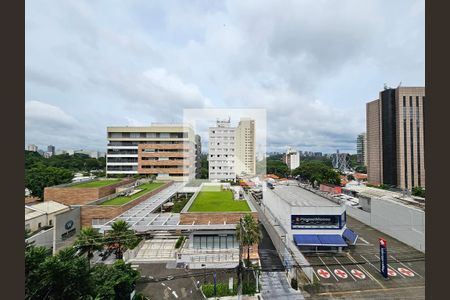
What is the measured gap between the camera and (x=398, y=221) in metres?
21.6

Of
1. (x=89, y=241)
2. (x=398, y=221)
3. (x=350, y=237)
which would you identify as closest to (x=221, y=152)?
(x=350, y=237)

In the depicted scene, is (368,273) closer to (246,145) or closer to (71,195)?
(71,195)

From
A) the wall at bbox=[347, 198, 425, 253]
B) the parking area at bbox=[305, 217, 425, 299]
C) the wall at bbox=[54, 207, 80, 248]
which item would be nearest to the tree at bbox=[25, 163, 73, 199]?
the wall at bbox=[54, 207, 80, 248]

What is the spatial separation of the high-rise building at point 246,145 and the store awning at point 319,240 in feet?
223

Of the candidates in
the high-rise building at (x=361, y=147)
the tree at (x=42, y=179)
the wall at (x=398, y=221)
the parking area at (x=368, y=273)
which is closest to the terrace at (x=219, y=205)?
the parking area at (x=368, y=273)

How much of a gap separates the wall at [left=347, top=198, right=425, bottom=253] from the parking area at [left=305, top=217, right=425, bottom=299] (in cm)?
94

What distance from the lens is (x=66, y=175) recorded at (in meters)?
35.7

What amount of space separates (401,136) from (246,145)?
53.8 meters

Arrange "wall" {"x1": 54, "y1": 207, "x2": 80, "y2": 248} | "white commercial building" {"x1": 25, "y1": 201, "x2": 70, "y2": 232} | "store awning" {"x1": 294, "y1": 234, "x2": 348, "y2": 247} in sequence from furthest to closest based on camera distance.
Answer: "white commercial building" {"x1": 25, "y1": 201, "x2": 70, "y2": 232}, "store awning" {"x1": 294, "y1": 234, "x2": 348, "y2": 247}, "wall" {"x1": 54, "y1": 207, "x2": 80, "y2": 248}

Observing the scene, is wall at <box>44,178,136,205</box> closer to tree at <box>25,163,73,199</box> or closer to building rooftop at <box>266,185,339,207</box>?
tree at <box>25,163,73,199</box>

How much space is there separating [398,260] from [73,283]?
71.5 feet

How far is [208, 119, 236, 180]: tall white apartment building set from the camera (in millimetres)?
47375

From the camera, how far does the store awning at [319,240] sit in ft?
59.4

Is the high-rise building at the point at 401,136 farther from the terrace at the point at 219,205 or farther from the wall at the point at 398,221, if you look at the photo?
the terrace at the point at 219,205
